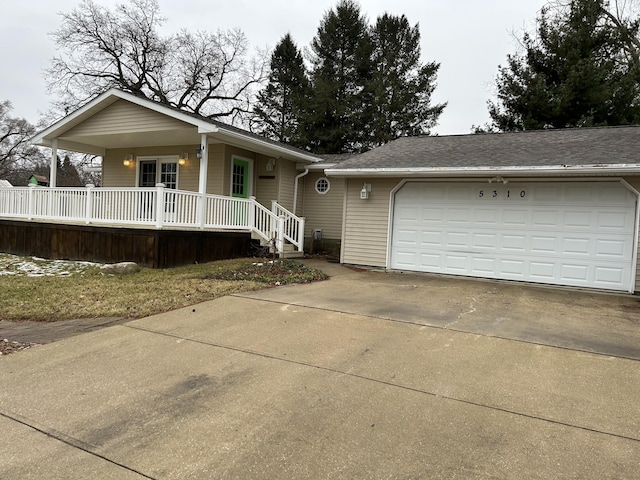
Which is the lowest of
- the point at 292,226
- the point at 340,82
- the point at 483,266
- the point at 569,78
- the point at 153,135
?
the point at 483,266

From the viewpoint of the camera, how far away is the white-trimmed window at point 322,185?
13.1 metres

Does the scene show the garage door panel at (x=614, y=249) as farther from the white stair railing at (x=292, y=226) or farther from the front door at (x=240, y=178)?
the front door at (x=240, y=178)

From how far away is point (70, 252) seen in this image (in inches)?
389

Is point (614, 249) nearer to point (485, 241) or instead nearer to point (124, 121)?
point (485, 241)

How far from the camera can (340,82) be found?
84.5ft

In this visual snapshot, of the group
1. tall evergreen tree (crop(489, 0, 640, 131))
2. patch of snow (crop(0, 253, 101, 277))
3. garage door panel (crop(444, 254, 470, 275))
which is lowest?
patch of snow (crop(0, 253, 101, 277))

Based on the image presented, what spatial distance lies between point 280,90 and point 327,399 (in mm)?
27736

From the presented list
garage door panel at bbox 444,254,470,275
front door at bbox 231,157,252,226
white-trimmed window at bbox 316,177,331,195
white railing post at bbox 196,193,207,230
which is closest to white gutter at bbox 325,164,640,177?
garage door panel at bbox 444,254,470,275

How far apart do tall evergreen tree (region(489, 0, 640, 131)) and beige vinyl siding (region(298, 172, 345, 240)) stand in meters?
11.0

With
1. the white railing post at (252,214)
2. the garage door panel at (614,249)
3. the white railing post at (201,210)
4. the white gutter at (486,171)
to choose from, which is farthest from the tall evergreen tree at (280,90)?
the garage door panel at (614,249)

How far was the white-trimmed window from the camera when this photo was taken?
13.1 m

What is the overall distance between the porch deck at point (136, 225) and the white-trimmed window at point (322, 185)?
1.95m

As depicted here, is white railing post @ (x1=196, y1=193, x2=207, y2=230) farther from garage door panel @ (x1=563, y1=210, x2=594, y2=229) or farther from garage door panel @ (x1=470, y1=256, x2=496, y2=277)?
garage door panel @ (x1=563, y1=210, x2=594, y2=229)

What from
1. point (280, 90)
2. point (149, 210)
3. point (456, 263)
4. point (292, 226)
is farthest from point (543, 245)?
point (280, 90)
